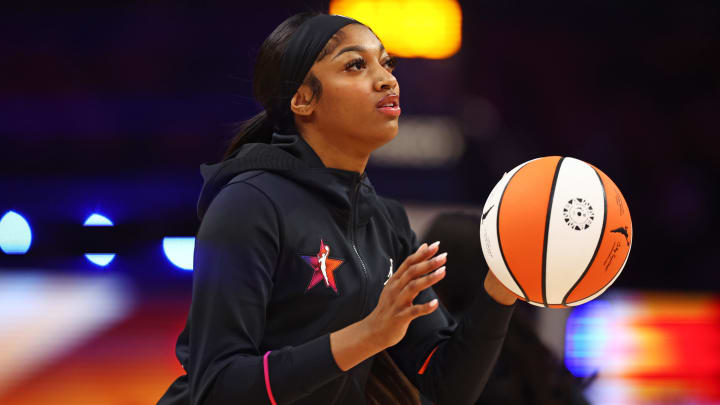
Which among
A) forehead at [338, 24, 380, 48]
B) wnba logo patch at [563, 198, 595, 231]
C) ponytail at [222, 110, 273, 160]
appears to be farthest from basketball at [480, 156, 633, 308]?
ponytail at [222, 110, 273, 160]

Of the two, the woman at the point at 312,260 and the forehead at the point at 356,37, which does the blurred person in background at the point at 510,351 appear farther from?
the forehead at the point at 356,37

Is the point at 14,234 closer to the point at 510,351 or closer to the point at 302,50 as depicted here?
the point at 510,351

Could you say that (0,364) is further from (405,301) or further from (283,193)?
(405,301)

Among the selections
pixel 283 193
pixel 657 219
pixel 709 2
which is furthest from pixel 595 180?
pixel 709 2

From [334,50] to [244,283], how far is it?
0.67 metres

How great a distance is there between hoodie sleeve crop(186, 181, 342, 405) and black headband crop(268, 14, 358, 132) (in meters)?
0.33

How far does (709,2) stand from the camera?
21.5 ft

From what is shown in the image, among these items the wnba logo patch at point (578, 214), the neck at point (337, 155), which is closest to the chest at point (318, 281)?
the neck at point (337, 155)

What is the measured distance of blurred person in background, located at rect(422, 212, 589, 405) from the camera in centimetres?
275

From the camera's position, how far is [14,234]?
5.59 m

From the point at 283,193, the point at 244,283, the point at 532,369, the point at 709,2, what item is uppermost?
the point at 709,2

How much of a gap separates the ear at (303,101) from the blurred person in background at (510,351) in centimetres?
94

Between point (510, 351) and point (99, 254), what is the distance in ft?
11.7

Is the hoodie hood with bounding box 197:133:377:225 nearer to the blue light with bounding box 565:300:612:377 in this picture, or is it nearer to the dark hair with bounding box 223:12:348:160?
the dark hair with bounding box 223:12:348:160
